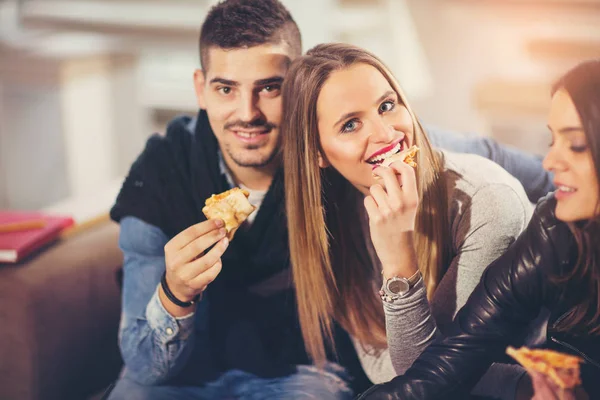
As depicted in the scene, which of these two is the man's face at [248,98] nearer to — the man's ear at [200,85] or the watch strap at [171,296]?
the man's ear at [200,85]

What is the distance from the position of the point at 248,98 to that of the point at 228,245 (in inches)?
9.9

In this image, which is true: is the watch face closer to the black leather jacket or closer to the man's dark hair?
the black leather jacket

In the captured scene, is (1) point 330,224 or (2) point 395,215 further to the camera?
(1) point 330,224

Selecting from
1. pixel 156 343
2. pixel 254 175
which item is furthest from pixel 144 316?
pixel 254 175

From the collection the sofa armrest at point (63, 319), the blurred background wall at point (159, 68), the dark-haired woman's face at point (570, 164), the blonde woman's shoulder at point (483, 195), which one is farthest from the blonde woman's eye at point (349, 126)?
the blurred background wall at point (159, 68)

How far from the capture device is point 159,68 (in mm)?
4043

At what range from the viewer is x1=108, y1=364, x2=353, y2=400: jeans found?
4.09ft

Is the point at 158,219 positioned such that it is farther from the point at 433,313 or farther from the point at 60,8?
the point at 60,8

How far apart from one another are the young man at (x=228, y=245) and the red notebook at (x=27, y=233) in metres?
0.19

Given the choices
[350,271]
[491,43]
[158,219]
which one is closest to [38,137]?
[491,43]

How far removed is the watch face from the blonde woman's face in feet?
0.54

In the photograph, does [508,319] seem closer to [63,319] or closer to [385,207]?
[385,207]

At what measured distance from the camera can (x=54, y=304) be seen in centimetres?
135

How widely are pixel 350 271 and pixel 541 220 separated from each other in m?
0.35
